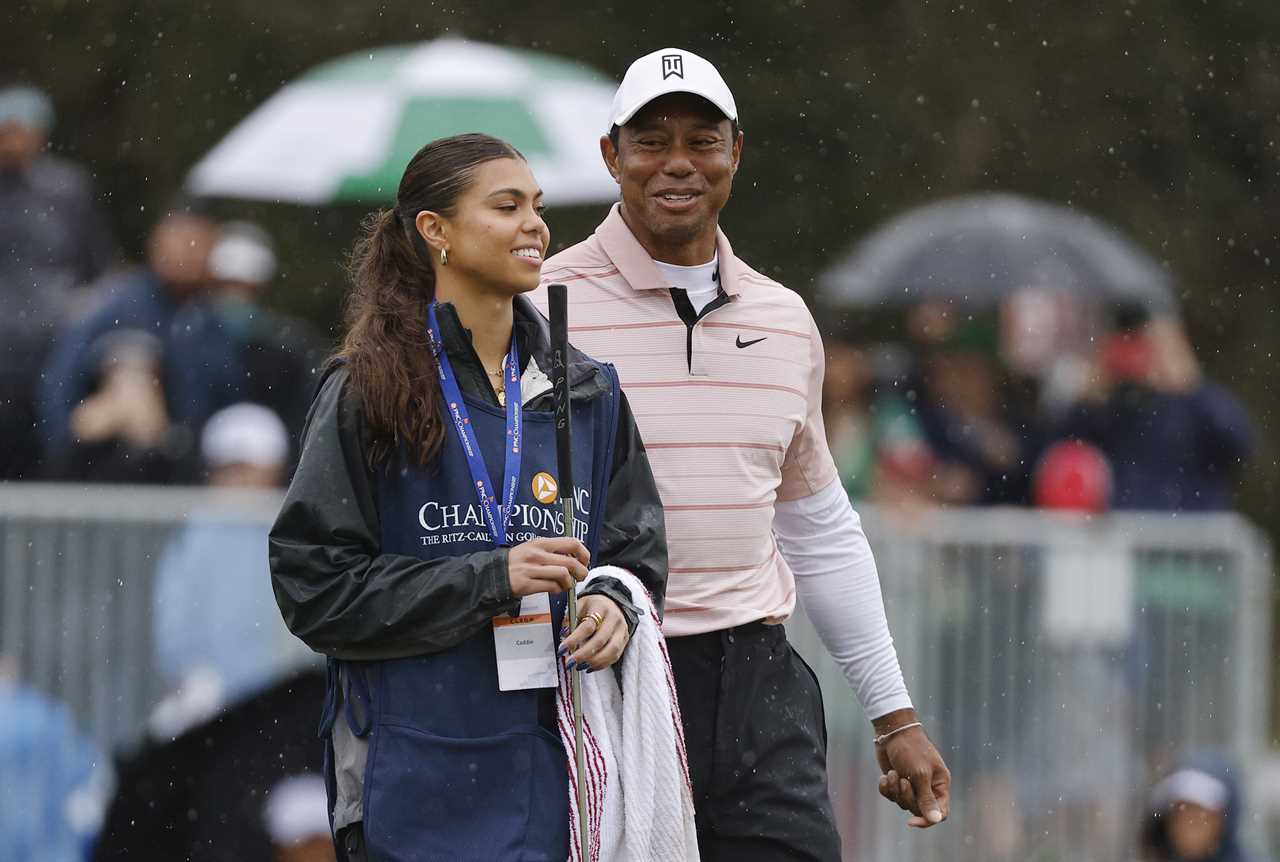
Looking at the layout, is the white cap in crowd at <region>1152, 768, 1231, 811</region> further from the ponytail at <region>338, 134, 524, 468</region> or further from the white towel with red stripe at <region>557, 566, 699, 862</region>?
the ponytail at <region>338, 134, 524, 468</region>

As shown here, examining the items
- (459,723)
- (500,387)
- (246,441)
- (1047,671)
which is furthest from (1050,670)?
(459,723)

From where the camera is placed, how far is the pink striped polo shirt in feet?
16.1

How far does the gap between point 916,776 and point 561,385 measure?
4.87ft

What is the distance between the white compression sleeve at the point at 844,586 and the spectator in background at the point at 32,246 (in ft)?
18.3

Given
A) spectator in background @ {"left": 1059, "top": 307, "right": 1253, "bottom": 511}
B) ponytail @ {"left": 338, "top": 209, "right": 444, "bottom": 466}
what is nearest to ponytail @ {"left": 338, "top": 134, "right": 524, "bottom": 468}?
ponytail @ {"left": 338, "top": 209, "right": 444, "bottom": 466}

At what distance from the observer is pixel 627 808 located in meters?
4.36

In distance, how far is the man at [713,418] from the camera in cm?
490

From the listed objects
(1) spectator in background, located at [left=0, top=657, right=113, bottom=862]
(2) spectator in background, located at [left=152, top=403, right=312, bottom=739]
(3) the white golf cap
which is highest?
(3) the white golf cap

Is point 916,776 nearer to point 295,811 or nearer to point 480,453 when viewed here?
point 480,453

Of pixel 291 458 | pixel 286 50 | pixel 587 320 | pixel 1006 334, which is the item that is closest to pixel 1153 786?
pixel 291 458

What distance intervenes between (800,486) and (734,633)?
467mm

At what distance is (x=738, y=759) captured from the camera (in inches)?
193

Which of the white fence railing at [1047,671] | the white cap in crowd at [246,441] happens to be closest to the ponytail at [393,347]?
the white cap in crowd at [246,441]

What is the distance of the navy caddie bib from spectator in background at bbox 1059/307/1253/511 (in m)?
6.86
